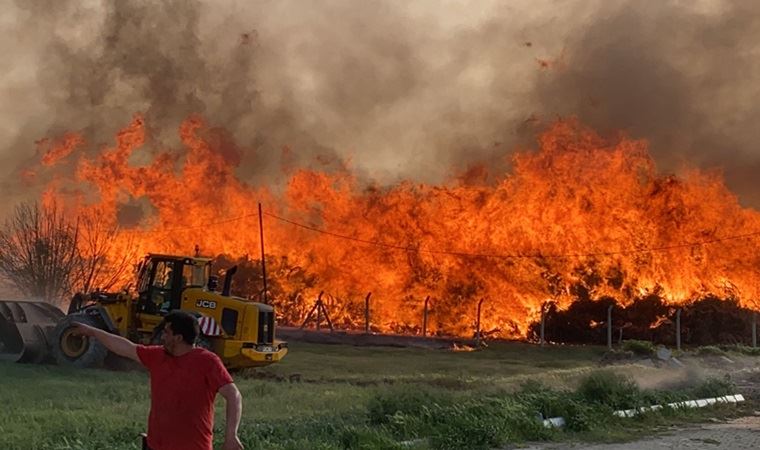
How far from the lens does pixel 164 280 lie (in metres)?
19.2

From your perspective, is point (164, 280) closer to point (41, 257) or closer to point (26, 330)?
point (26, 330)

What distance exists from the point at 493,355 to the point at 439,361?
3.59 metres

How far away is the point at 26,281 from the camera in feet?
99.8

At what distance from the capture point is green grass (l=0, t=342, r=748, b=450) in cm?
952

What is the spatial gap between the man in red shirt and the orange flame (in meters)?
31.2

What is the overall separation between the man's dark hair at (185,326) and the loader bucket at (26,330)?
51.7 ft

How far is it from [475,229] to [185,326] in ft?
108

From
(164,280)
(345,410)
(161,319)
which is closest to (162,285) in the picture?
(164,280)

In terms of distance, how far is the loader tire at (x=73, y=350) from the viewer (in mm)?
18734

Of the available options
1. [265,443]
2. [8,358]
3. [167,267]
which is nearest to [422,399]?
[265,443]

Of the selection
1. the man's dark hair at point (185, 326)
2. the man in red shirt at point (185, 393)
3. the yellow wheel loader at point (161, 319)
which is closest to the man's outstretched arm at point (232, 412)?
the man in red shirt at point (185, 393)

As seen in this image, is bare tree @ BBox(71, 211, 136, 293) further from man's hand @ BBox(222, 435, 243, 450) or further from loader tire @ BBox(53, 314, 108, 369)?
man's hand @ BBox(222, 435, 243, 450)

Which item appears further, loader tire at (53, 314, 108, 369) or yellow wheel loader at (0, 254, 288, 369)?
loader tire at (53, 314, 108, 369)

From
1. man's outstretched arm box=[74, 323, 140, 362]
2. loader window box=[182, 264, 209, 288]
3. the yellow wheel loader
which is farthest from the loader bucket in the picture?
man's outstretched arm box=[74, 323, 140, 362]
